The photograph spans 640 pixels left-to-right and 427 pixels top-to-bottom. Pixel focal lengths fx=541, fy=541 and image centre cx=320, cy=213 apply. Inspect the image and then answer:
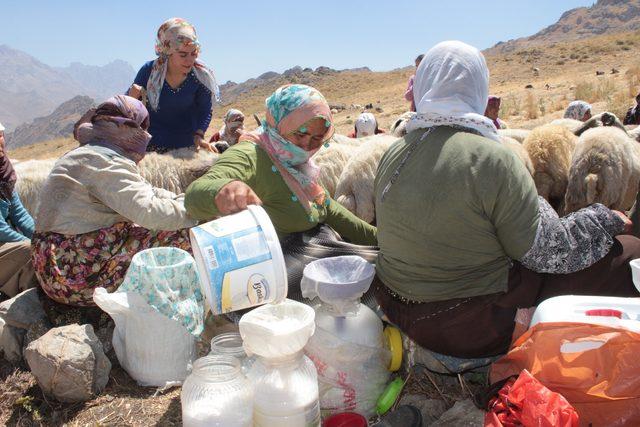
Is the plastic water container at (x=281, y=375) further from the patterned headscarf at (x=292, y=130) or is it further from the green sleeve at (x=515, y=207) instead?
the patterned headscarf at (x=292, y=130)

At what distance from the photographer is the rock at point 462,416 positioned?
7.14ft

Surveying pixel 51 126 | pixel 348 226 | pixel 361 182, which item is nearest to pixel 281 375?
pixel 348 226

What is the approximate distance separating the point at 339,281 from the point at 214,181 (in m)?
0.74

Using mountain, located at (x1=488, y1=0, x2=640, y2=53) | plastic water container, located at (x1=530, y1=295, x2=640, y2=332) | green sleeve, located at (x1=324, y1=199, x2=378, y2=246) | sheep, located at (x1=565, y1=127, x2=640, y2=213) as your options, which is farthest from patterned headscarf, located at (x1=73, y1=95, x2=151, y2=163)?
mountain, located at (x1=488, y1=0, x2=640, y2=53)

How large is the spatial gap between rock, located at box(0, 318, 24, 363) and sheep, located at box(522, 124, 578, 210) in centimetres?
426

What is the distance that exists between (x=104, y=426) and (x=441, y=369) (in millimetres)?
1567

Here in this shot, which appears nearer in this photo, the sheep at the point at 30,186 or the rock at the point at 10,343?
the rock at the point at 10,343

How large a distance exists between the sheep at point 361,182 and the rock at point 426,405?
2.44 m

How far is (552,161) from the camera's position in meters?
4.86

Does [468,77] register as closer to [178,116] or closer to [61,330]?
[61,330]

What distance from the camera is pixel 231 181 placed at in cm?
240

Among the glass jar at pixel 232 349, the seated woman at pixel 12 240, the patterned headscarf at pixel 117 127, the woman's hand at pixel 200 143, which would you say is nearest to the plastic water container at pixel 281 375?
the glass jar at pixel 232 349

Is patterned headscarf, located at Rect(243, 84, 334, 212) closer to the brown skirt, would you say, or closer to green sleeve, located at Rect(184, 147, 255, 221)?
green sleeve, located at Rect(184, 147, 255, 221)

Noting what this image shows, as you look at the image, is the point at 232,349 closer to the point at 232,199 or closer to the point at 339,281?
the point at 339,281
